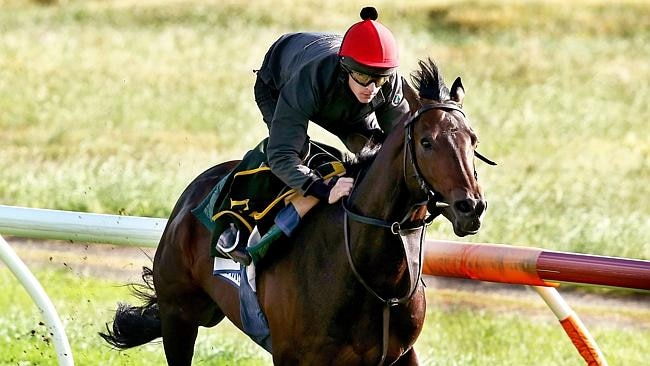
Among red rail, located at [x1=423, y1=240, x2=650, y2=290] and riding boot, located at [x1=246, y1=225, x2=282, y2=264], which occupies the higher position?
riding boot, located at [x1=246, y1=225, x2=282, y2=264]

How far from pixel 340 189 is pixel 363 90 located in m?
0.36

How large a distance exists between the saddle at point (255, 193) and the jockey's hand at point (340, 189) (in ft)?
0.66

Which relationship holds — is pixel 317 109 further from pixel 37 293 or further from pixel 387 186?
pixel 37 293

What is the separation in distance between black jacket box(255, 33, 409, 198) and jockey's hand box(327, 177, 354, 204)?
0.10 feet

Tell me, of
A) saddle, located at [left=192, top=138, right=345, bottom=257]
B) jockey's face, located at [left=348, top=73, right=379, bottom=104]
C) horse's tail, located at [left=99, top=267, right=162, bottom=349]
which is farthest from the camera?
horse's tail, located at [left=99, top=267, right=162, bottom=349]

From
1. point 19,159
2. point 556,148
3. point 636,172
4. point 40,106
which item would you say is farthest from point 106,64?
point 636,172

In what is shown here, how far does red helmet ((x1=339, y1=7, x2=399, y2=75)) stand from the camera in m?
5.14

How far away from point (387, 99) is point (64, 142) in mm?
12220

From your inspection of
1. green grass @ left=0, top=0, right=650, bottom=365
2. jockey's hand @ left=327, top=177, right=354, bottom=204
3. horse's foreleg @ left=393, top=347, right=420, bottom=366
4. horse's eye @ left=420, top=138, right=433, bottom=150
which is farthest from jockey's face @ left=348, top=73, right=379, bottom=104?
green grass @ left=0, top=0, right=650, bottom=365

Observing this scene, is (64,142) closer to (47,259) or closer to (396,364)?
(47,259)

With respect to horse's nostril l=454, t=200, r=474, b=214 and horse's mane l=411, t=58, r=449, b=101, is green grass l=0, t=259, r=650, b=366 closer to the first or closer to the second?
horse's mane l=411, t=58, r=449, b=101

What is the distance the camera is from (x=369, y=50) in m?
5.14

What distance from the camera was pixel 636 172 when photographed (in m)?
15.6

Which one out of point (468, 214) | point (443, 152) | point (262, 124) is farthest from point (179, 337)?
point (262, 124)
